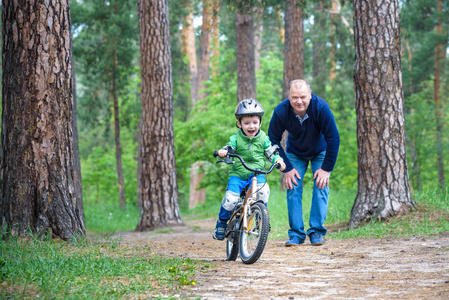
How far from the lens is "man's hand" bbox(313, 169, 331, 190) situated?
6688mm

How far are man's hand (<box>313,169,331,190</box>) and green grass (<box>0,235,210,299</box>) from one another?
2.24 meters

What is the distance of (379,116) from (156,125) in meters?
5.27

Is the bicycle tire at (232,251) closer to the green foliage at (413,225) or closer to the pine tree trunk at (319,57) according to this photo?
the green foliage at (413,225)

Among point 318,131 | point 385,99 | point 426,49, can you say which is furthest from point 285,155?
point 426,49

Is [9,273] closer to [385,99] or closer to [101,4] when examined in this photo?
[385,99]

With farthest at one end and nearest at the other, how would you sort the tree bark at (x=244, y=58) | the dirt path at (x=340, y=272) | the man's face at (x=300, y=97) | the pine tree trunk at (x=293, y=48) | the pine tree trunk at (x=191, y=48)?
the pine tree trunk at (x=191, y=48) < the tree bark at (x=244, y=58) < the pine tree trunk at (x=293, y=48) < the man's face at (x=300, y=97) < the dirt path at (x=340, y=272)

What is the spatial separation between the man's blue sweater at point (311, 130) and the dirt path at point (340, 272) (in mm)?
1251

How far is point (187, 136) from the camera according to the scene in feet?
70.1

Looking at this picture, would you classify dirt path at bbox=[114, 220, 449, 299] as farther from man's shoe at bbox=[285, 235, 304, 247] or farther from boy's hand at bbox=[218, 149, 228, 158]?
boy's hand at bbox=[218, 149, 228, 158]

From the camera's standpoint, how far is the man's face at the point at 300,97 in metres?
6.29

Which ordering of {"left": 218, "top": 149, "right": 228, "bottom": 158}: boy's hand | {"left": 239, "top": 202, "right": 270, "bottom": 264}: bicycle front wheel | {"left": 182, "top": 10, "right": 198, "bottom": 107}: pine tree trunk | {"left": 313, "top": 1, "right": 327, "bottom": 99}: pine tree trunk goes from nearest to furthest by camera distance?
{"left": 239, "top": 202, "right": 270, "bottom": 264}: bicycle front wheel → {"left": 218, "top": 149, "right": 228, "bottom": 158}: boy's hand → {"left": 313, "top": 1, "right": 327, "bottom": 99}: pine tree trunk → {"left": 182, "top": 10, "right": 198, "bottom": 107}: pine tree trunk

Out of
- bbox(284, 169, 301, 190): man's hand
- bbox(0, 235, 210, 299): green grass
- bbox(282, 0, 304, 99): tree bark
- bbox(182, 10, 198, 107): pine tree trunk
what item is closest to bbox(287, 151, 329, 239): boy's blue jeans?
bbox(284, 169, 301, 190): man's hand

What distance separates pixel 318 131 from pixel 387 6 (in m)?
2.83

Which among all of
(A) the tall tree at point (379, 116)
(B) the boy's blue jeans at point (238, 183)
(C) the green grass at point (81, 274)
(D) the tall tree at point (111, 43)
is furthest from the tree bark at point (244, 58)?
(C) the green grass at point (81, 274)
